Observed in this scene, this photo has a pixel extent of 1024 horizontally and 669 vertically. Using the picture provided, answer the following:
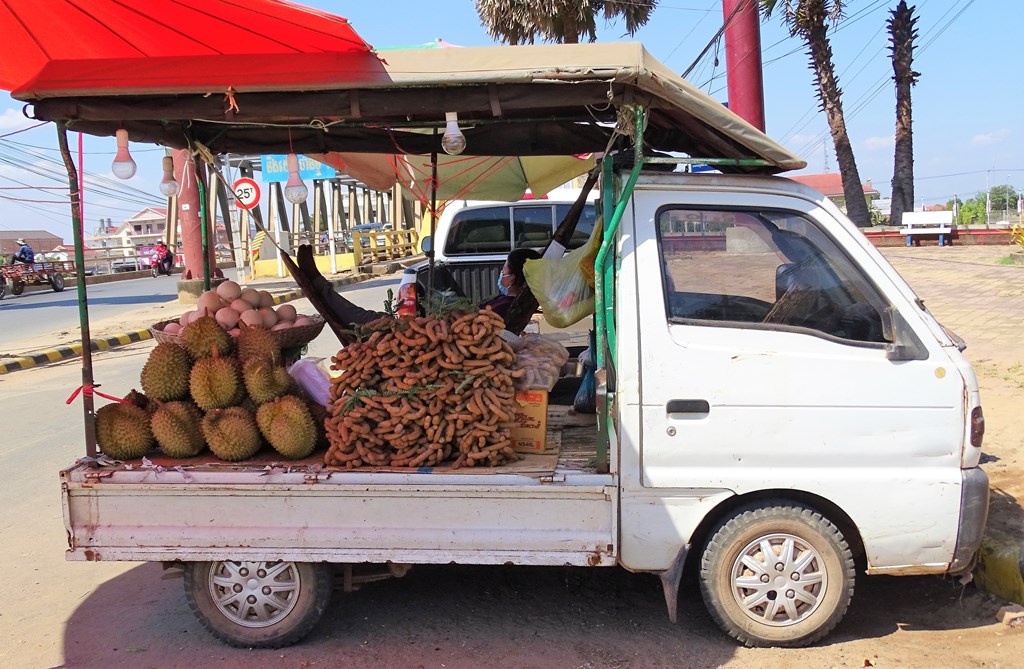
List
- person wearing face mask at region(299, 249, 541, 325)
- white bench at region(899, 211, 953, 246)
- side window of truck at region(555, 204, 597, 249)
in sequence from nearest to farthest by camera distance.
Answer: person wearing face mask at region(299, 249, 541, 325) → side window of truck at region(555, 204, 597, 249) → white bench at region(899, 211, 953, 246)

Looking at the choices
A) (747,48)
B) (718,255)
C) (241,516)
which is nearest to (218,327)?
(241,516)

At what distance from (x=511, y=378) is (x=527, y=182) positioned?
11.6ft

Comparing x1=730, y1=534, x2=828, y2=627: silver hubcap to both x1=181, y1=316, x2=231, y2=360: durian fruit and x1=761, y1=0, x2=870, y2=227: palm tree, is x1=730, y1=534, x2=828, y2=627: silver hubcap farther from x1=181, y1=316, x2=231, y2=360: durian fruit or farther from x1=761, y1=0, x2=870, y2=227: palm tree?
x1=761, y1=0, x2=870, y2=227: palm tree

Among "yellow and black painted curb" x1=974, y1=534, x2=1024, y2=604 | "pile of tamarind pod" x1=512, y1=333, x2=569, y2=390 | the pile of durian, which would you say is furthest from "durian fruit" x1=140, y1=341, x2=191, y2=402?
"yellow and black painted curb" x1=974, y1=534, x2=1024, y2=604

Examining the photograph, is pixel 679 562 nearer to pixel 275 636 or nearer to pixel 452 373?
pixel 452 373

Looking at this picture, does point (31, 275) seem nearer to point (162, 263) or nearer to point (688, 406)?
point (162, 263)

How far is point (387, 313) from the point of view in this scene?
3979 millimetres

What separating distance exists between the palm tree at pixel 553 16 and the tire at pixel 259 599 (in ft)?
54.4

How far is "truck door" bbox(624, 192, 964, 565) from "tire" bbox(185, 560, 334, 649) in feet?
4.46

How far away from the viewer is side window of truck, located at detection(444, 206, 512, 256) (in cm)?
836

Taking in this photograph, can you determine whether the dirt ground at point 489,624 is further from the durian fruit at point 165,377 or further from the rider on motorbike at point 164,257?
the rider on motorbike at point 164,257

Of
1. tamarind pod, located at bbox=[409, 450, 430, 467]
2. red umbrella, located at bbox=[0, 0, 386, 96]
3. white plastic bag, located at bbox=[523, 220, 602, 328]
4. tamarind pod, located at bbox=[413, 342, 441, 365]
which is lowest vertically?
tamarind pod, located at bbox=[409, 450, 430, 467]

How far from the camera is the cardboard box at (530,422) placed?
360cm

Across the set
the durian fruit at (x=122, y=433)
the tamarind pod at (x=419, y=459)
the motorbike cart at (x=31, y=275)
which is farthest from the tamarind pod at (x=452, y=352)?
the motorbike cart at (x=31, y=275)
